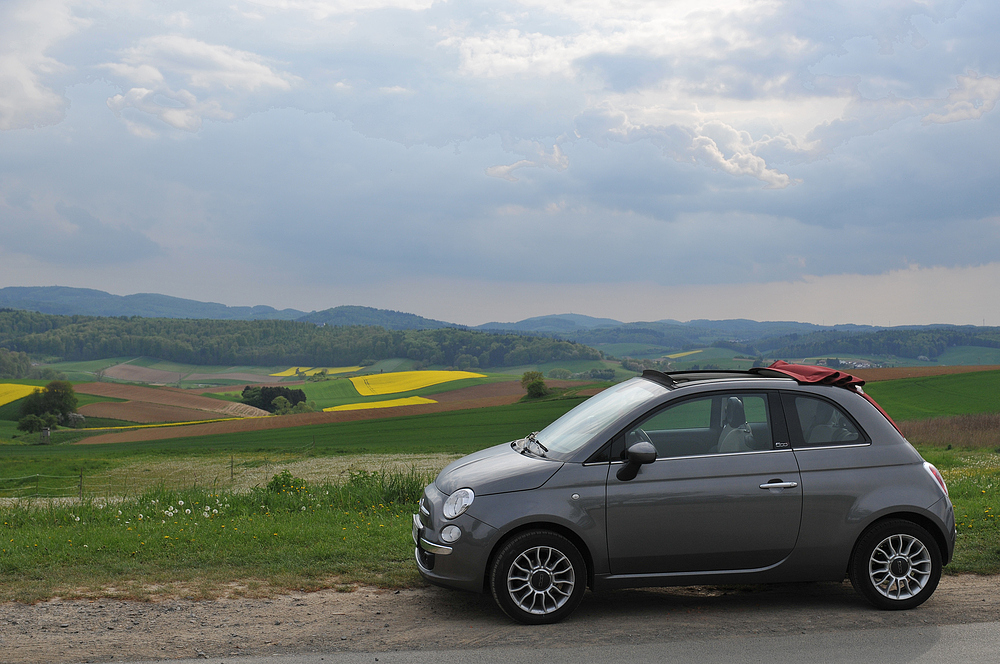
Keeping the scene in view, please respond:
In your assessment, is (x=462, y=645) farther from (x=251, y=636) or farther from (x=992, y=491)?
(x=992, y=491)

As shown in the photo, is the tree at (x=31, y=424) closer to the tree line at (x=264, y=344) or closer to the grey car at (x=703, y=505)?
the tree line at (x=264, y=344)

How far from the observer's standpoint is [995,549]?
7.45 meters

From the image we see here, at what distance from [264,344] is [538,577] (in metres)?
142

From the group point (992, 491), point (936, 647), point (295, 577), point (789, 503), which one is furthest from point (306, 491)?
point (992, 491)

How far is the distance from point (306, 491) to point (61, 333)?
154353mm

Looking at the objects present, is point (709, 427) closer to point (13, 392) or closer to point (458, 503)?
point (458, 503)

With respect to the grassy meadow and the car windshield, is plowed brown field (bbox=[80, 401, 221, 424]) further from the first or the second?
the car windshield

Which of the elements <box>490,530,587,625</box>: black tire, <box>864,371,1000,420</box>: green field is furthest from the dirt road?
<box>864,371,1000,420</box>: green field

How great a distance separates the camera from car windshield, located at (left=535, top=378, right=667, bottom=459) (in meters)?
5.97

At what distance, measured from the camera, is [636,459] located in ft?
18.0

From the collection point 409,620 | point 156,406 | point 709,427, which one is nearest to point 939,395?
point 709,427

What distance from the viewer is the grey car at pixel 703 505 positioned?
5.55 meters

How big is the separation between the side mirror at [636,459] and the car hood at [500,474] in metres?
0.47

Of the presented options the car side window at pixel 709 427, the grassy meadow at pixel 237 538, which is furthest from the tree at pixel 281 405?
the car side window at pixel 709 427
